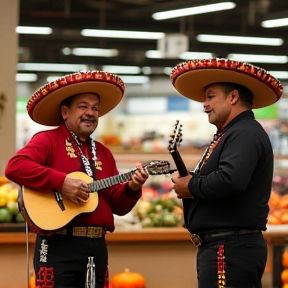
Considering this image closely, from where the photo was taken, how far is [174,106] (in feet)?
41.1

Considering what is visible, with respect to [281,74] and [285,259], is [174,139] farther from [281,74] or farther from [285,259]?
[281,74]

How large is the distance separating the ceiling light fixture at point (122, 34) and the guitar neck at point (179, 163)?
7354 mm

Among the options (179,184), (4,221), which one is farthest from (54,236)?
(4,221)

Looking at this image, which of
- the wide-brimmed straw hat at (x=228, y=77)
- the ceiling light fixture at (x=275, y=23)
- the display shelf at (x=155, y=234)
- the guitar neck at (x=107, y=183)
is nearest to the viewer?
the wide-brimmed straw hat at (x=228, y=77)

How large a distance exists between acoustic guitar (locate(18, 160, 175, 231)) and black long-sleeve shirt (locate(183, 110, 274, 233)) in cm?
30

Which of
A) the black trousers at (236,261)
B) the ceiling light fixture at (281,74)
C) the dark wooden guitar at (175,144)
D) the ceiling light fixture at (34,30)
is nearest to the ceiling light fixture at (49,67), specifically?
the ceiling light fixture at (34,30)

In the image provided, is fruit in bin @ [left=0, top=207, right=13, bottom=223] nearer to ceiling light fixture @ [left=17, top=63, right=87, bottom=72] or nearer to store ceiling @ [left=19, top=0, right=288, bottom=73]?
store ceiling @ [left=19, top=0, right=288, bottom=73]

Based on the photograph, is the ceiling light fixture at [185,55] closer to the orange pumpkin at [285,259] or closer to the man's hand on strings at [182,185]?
the orange pumpkin at [285,259]

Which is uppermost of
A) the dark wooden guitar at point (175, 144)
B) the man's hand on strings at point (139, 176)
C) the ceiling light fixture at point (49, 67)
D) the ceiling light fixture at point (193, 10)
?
the ceiling light fixture at point (193, 10)

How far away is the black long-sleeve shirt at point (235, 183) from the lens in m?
3.73

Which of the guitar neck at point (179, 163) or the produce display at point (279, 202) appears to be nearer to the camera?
the guitar neck at point (179, 163)

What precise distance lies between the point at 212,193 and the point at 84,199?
672 millimetres

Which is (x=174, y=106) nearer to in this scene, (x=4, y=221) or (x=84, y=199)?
(x=4, y=221)

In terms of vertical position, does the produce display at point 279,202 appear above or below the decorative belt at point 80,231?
above
